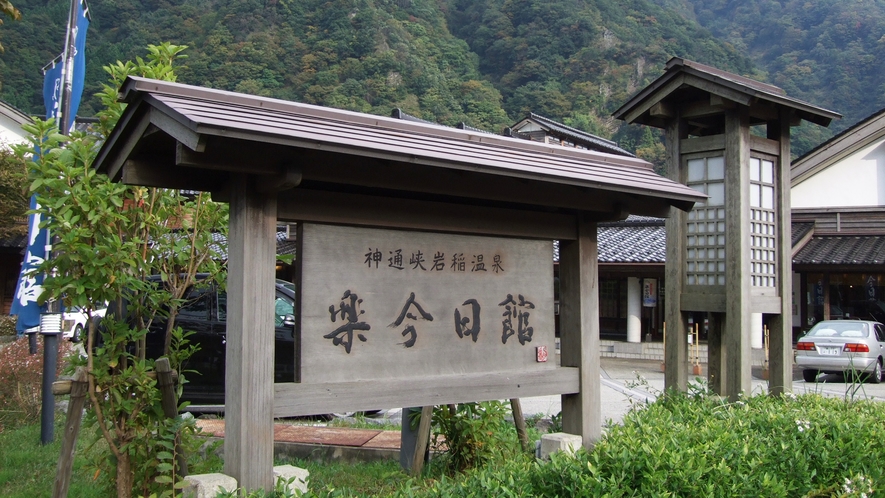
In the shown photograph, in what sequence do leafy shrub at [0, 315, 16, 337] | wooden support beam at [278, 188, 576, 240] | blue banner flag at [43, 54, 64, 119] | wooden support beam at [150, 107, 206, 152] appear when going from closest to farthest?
wooden support beam at [150, 107, 206, 152], wooden support beam at [278, 188, 576, 240], blue banner flag at [43, 54, 64, 119], leafy shrub at [0, 315, 16, 337]

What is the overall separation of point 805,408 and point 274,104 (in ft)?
17.7

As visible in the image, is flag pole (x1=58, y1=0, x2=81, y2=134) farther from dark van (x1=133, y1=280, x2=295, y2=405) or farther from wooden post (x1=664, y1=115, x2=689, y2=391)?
wooden post (x1=664, y1=115, x2=689, y2=391)

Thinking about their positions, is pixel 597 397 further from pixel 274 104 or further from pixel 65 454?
pixel 65 454

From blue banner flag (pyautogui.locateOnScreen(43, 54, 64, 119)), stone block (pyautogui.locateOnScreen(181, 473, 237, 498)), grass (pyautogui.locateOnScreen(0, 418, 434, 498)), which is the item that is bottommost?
grass (pyautogui.locateOnScreen(0, 418, 434, 498))

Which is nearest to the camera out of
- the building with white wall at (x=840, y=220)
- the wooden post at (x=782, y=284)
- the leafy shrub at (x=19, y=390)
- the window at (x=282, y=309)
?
the wooden post at (x=782, y=284)

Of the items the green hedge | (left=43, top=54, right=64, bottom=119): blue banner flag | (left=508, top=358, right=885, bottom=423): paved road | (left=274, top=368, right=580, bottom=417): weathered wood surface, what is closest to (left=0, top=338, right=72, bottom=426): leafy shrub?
(left=43, top=54, right=64, bottom=119): blue banner flag

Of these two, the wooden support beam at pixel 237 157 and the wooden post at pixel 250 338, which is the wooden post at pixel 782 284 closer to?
the wooden post at pixel 250 338

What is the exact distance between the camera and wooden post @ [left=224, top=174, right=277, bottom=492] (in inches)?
154

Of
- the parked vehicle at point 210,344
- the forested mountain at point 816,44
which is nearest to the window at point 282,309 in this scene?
the parked vehicle at point 210,344

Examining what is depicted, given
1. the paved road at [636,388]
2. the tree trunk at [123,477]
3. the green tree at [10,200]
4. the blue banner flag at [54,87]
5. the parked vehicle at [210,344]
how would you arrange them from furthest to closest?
the green tree at [10,200] < the paved road at [636,388] < the parked vehicle at [210,344] < the blue banner flag at [54,87] < the tree trunk at [123,477]

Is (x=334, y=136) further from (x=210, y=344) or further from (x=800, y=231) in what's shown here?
(x=800, y=231)

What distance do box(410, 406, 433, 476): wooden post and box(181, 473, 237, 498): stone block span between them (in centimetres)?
229

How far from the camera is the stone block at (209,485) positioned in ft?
12.4

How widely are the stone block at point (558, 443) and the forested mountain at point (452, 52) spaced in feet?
140
